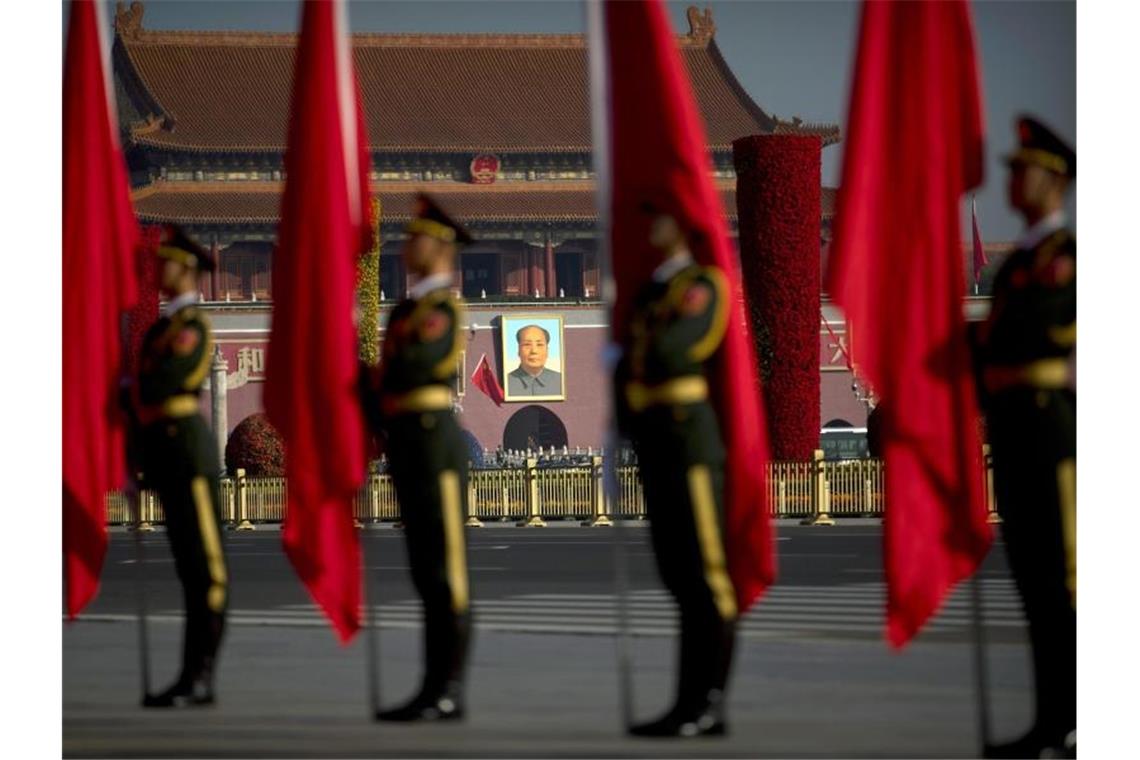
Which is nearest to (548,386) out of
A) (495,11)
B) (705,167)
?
(495,11)

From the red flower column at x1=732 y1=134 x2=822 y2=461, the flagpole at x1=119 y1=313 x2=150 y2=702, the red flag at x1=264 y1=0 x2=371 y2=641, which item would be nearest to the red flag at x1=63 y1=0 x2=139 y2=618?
the flagpole at x1=119 y1=313 x2=150 y2=702

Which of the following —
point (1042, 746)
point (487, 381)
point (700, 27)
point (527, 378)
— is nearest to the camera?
point (1042, 746)

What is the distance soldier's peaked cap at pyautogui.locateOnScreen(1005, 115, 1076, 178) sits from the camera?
616 cm

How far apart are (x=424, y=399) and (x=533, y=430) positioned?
3494 cm

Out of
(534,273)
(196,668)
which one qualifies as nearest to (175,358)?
(196,668)

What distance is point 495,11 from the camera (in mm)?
9414

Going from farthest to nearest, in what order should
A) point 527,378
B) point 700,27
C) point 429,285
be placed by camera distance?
point 700,27 → point 527,378 → point 429,285

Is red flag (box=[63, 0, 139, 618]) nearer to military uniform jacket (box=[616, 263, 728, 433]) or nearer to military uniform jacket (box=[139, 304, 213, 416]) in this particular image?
military uniform jacket (box=[139, 304, 213, 416])

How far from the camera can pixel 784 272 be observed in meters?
23.0

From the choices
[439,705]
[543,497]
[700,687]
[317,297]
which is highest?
[317,297]

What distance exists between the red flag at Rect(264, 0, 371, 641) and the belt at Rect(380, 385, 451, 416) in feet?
1.29

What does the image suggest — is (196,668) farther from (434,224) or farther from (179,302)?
(434,224)

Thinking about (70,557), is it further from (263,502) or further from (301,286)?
(263,502)

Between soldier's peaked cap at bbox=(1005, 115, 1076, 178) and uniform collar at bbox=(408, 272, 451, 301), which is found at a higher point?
soldier's peaked cap at bbox=(1005, 115, 1076, 178)
